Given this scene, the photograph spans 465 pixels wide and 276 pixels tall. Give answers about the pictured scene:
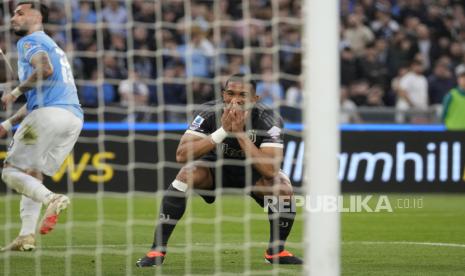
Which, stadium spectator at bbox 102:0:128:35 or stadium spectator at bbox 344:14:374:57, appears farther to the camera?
stadium spectator at bbox 344:14:374:57

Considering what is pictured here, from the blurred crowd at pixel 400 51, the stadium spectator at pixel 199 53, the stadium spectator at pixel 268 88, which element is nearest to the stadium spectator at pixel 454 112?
the blurred crowd at pixel 400 51

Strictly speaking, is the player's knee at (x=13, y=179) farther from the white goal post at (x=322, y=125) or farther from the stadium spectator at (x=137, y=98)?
the stadium spectator at (x=137, y=98)

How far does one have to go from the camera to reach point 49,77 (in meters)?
8.30

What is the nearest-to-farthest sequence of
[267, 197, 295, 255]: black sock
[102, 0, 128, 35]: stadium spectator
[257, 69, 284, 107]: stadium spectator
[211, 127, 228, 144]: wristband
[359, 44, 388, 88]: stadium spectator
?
[211, 127, 228, 144]: wristband
[267, 197, 295, 255]: black sock
[257, 69, 284, 107]: stadium spectator
[102, 0, 128, 35]: stadium spectator
[359, 44, 388, 88]: stadium spectator

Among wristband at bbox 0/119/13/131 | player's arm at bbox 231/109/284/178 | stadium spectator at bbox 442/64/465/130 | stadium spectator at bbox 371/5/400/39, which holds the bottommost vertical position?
player's arm at bbox 231/109/284/178

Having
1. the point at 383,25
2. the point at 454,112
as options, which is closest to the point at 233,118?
the point at 454,112

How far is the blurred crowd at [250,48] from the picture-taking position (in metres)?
14.3

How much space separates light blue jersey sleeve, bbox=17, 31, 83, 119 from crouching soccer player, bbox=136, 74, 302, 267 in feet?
3.35

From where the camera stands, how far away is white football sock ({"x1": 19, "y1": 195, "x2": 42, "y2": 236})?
28.3 ft

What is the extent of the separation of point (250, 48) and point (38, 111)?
6.15 metres

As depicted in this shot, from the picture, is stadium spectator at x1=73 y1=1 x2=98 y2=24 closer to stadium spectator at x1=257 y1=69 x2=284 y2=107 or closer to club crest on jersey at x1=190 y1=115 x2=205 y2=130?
stadium spectator at x1=257 y1=69 x2=284 y2=107

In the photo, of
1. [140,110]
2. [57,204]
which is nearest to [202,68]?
[140,110]

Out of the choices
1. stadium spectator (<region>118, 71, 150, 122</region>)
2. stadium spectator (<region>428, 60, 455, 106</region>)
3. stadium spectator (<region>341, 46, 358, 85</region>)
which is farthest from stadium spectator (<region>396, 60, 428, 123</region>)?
stadium spectator (<region>118, 71, 150, 122</region>)

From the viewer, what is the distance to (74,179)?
15023 millimetres
